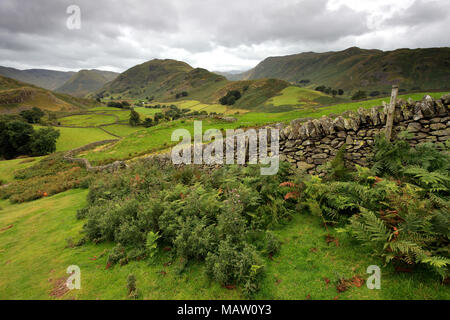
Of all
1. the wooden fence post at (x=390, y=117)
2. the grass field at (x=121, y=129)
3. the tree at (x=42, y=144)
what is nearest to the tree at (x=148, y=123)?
the grass field at (x=121, y=129)

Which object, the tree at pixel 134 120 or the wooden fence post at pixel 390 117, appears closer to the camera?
the wooden fence post at pixel 390 117

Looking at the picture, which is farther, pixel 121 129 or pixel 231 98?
pixel 231 98

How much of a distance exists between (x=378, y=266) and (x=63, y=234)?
11.0m

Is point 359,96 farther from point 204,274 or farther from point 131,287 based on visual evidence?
point 131,287

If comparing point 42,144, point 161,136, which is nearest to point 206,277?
point 161,136

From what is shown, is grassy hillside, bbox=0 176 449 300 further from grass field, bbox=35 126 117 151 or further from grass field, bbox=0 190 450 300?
grass field, bbox=35 126 117 151

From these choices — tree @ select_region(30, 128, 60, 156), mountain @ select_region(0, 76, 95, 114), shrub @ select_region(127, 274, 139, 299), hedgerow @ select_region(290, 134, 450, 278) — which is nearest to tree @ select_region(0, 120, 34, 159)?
tree @ select_region(30, 128, 60, 156)

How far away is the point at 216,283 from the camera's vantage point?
4.30 meters

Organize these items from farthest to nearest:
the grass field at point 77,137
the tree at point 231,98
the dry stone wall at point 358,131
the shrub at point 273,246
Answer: the tree at point 231,98 < the grass field at point 77,137 < the dry stone wall at point 358,131 < the shrub at point 273,246

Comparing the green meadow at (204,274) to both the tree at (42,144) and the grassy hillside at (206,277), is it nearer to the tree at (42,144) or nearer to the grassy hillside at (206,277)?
the grassy hillside at (206,277)

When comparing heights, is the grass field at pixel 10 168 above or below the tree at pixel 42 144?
below

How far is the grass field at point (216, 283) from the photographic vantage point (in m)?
3.58
